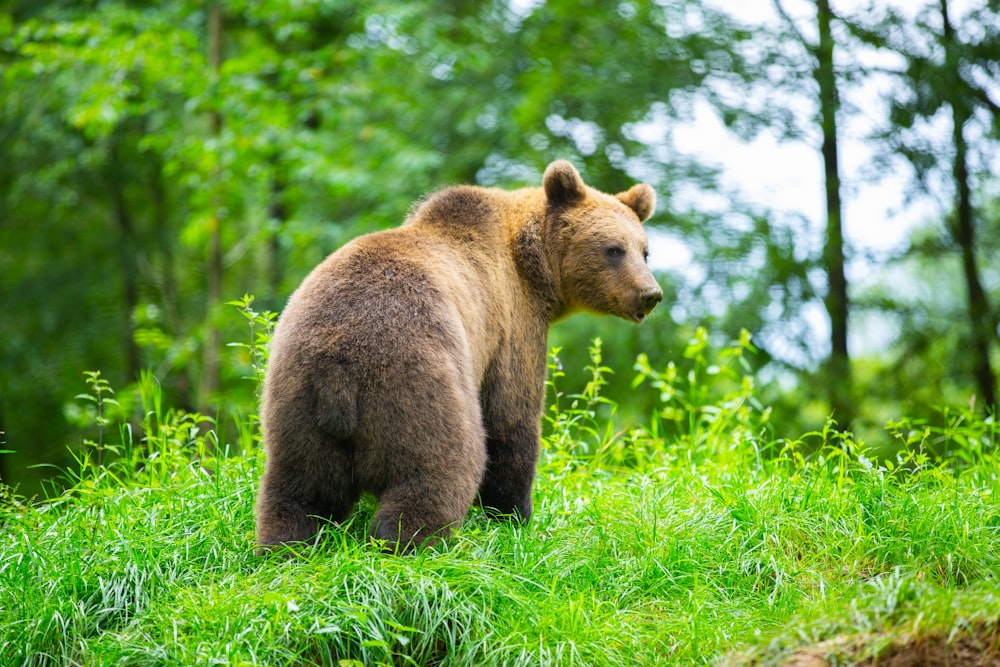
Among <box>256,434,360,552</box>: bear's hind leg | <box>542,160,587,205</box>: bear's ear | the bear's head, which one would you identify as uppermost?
<box>542,160,587,205</box>: bear's ear

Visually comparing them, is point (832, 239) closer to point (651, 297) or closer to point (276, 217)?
point (651, 297)

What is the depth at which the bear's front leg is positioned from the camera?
5.41 m

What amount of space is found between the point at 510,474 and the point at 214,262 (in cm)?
894

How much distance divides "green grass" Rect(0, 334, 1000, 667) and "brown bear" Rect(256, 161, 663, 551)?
0.73ft

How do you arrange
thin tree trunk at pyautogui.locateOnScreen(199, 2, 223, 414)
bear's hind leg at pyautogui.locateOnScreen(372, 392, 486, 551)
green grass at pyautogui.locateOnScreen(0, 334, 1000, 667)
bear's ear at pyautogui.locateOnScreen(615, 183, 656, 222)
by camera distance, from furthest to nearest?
thin tree trunk at pyautogui.locateOnScreen(199, 2, 223, 414) < bear's ear at pyautogui.locateOnScreen(615, 183, 656, 222) < bear's hind leg at pyautogui.locateOnScreen(372, 392, 486, 551) < green grass at pyautogui.locateOnScreen(0, 334, 1000, 667)

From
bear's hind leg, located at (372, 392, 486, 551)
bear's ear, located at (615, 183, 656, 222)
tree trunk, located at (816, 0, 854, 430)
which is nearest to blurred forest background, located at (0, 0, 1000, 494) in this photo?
tree trunk, located at (816, 0, 854, 430)

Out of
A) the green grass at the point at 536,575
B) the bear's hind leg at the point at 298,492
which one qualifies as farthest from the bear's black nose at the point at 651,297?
the bear's hind leg at the point at 298,492

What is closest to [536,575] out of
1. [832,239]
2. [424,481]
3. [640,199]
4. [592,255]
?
[424,481]

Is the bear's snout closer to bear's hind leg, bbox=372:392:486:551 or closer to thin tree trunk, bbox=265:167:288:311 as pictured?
bear's hind leg, bbox=372:392:486:551

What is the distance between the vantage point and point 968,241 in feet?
37.4

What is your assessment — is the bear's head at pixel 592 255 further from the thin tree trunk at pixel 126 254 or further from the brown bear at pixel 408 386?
the thin tree trunk at pixel 126 254

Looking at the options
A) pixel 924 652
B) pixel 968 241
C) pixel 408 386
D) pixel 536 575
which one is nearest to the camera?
pixel 924 652

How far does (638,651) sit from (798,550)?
1.28m

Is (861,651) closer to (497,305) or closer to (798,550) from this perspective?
(798,550)
